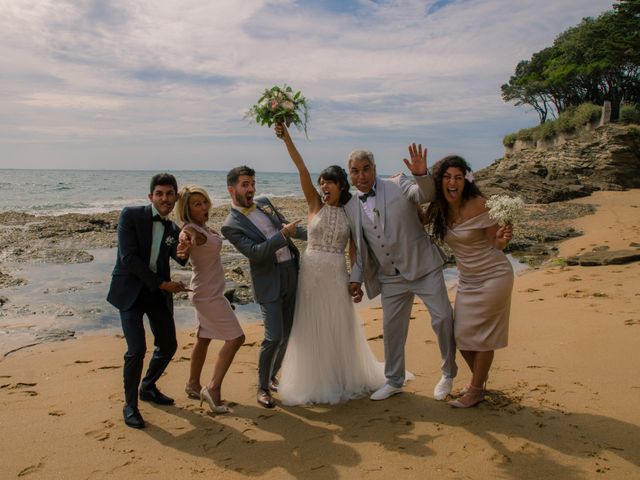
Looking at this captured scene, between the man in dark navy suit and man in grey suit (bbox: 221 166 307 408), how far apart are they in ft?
1.78

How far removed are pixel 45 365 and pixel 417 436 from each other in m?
4.46

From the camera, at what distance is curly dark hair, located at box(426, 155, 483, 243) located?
421cm

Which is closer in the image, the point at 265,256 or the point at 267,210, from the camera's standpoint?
the point at 265,256

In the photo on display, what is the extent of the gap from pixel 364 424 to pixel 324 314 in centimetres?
103

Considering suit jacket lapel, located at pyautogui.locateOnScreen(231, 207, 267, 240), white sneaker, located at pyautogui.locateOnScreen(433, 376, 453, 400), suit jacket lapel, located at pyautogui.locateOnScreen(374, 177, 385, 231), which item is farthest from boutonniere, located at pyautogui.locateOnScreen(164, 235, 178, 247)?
white sneaker, located at pyautogui.locateOnScreen(433, 376, 453, 400)

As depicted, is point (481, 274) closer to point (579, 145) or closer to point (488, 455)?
point (488, 455)

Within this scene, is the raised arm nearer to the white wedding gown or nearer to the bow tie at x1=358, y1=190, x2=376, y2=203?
the white wedding gown

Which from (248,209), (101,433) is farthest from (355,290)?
(101,433)

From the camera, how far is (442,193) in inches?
169

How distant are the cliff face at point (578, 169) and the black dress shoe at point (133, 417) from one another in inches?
809

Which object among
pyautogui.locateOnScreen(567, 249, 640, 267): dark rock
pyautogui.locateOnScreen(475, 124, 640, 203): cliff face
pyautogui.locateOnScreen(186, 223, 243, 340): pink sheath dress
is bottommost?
pyautogui.locateOnScreen(567, 249, 640, 267): dark rock

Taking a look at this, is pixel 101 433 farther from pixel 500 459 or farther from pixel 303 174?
pixel 500 459

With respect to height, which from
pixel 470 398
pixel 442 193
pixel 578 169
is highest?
pixel 578 169

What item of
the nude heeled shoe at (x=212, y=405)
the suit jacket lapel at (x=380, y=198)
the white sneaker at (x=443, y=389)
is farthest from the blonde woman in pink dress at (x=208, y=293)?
the white sneaker at (x=443, y=389)
